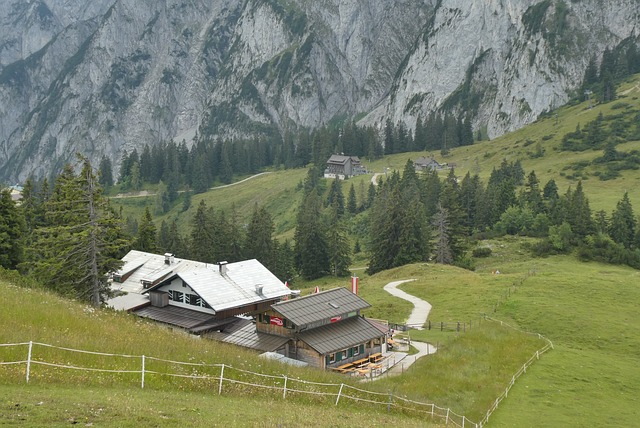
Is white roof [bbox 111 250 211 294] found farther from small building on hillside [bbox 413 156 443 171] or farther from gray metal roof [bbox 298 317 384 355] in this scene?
small building on hillside [bbox 413 156 443 171]

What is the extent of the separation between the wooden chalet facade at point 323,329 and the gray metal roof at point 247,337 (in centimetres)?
56

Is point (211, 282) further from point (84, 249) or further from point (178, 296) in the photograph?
point (84, 249)

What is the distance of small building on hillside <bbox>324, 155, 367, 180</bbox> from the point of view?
180875mm

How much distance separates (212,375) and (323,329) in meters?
22.4

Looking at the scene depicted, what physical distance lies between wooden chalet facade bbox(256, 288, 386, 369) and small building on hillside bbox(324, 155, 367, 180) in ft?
430

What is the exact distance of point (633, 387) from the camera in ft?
128

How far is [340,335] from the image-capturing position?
154 ft

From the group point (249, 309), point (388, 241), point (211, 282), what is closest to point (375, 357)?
point (249, 309)

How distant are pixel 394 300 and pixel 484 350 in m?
20.5

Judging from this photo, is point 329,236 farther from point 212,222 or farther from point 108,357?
point 108,357

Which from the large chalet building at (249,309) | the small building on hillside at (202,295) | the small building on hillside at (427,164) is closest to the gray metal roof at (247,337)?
the large chalet building at (249,309)

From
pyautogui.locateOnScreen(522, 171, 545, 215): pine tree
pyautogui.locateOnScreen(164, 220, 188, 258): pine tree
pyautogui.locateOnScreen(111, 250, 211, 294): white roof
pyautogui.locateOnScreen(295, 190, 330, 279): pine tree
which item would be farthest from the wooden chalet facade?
pyautogui.locateOnScreen(522, 171, 545, 215): pine tree

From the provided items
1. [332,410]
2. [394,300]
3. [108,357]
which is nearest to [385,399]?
[332,410]

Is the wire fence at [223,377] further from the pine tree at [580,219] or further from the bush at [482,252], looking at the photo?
the pine tree at [580,219]
